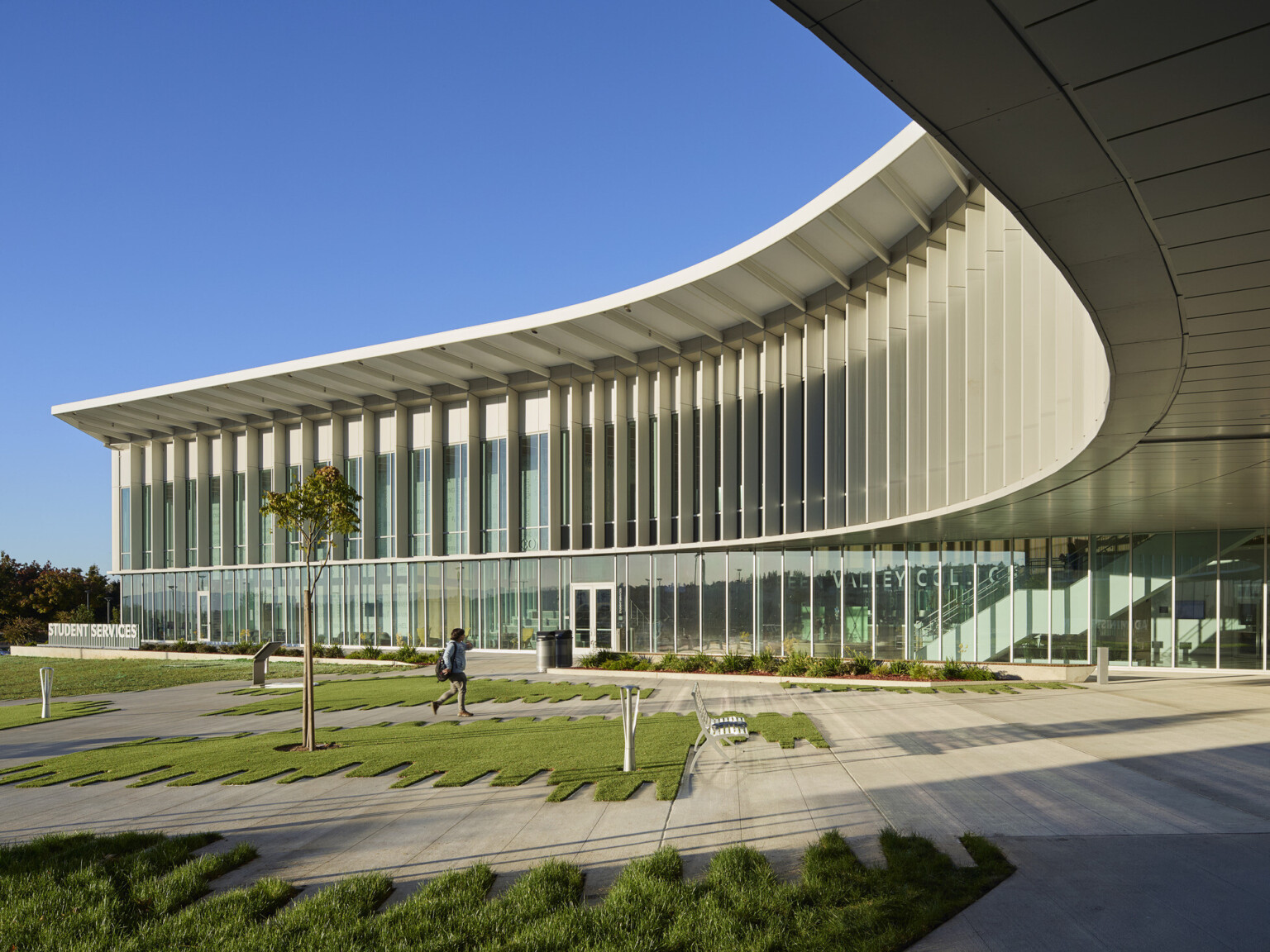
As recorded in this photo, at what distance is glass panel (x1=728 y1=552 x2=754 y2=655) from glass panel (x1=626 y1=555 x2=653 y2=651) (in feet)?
10.6

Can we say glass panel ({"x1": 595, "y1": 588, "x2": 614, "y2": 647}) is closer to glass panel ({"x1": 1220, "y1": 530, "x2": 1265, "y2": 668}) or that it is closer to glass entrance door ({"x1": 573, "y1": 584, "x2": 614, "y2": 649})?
glass entrance door ({"x1": 573, "y1": 584, "x2": 614, "y2": 649})

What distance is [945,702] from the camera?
60.8ft

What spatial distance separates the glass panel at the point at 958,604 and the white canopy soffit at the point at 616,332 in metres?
9.46

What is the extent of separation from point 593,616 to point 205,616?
993 inches

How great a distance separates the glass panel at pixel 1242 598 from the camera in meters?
25.7

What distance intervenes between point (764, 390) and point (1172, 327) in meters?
20.4

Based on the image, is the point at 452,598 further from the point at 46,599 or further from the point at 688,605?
the point at 46,599

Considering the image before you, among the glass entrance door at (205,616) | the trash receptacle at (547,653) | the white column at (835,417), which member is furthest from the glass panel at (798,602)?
the glass entrance door at (205,616)

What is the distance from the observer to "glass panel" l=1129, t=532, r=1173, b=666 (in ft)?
87.6

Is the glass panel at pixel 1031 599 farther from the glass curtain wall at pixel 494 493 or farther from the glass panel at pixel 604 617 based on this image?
the glass curtain wall at pixel 494 493

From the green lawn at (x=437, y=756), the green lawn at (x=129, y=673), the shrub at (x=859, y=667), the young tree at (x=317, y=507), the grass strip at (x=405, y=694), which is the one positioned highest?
the young tree at (x=317, y=507)

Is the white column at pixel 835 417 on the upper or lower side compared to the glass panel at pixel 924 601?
upper

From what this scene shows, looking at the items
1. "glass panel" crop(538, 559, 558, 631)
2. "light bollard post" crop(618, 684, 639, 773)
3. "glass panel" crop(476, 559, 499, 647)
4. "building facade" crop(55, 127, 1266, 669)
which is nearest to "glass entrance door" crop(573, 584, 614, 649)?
"building facade" crop(55, 127, 1266, 669)

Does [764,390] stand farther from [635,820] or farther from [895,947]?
[895,947]
